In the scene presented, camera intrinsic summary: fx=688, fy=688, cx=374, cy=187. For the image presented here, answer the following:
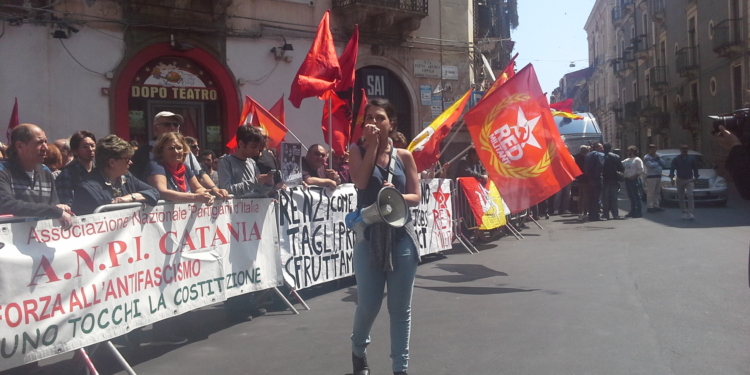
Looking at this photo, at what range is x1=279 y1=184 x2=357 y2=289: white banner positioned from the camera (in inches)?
279

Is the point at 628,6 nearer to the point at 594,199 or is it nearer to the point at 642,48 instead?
the point at 642,48

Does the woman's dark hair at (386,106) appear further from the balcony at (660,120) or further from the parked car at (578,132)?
the balcony at (660,120)

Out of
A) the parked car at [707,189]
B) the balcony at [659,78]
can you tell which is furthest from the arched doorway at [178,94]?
the balcony at [659,78]

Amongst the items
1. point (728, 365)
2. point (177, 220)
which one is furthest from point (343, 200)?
point (728, 365)

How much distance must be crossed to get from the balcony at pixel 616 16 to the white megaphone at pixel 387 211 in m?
55.6

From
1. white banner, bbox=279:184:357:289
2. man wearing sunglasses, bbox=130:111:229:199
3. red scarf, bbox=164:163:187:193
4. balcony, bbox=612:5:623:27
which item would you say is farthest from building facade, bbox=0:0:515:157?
balcony, bbox=612:5:623:27

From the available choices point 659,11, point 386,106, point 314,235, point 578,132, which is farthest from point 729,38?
point 386,106

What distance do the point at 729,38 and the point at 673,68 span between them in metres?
11.2

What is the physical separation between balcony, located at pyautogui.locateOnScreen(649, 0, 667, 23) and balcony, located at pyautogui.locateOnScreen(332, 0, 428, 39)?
27236 mm

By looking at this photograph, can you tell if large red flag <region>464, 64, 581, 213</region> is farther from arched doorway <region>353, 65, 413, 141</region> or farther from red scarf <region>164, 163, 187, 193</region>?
arched doorway <region>353, 65, 413, 141</region>

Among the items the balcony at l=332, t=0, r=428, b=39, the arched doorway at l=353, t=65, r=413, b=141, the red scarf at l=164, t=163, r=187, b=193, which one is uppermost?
the balcony at l=332, t=0, r=428, b=39

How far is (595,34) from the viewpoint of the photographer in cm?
7138

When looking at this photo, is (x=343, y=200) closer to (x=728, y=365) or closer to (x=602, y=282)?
(x=602, y=282)

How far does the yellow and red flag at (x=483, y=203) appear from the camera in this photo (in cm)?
1148
